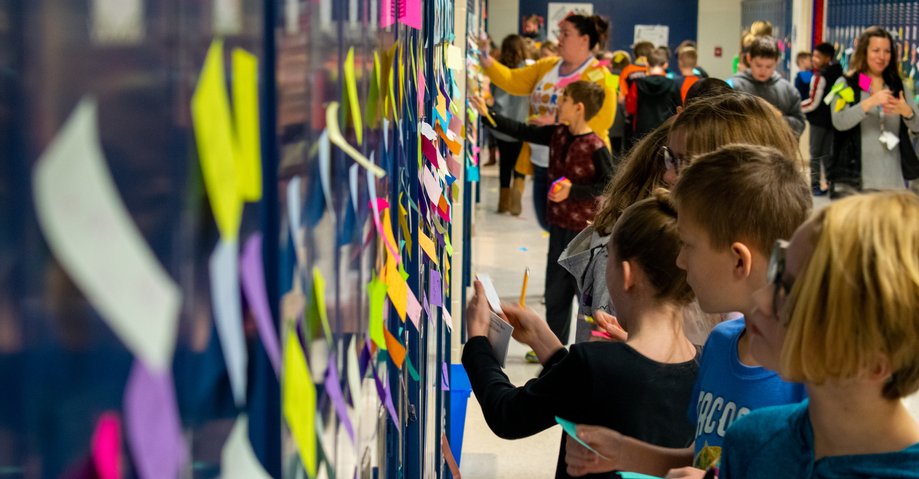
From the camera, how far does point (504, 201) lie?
8.37 metres

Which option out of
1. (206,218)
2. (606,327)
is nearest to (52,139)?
(206,218)

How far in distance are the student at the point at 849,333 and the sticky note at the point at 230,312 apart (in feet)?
1.96

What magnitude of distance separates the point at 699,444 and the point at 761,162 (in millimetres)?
421

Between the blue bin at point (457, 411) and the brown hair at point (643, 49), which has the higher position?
the brown hair at point (643, 49)

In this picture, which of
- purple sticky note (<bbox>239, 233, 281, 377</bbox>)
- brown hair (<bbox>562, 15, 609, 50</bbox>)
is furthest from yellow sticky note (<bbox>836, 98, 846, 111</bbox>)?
purple sticky note (<bbox>239, 233, 281, 377</bbox>)

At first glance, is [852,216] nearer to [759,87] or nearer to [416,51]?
[416,51]

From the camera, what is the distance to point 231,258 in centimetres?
35

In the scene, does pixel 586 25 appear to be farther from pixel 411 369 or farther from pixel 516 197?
pixel 516 197

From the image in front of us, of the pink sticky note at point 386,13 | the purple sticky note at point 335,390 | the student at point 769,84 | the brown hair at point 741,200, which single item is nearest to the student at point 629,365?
the brown hair at point 741,200

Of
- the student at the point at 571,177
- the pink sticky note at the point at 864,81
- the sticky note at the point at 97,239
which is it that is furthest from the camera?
the pink sticky note at the point at 864,81

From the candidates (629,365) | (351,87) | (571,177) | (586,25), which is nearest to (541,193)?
(586,25)

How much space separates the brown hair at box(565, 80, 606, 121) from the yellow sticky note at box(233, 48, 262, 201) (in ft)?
10.8

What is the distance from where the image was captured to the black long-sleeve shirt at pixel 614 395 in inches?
50.7

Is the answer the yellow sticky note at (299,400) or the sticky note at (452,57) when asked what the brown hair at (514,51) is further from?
the yellow sticky note at (299,400)
